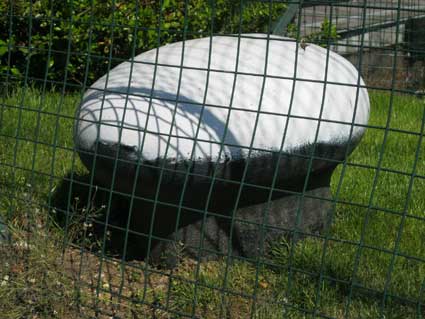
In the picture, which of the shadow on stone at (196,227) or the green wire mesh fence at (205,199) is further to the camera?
the shadow on stone at (196,227)

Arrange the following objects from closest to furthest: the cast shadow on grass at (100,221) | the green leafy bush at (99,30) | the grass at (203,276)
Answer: the grass at (203,276) < the cast shadow on grass at (100,221) < the green leafy bush at (99,30)

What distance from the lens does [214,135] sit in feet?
11.6

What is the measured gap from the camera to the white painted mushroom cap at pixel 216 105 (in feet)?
11.5

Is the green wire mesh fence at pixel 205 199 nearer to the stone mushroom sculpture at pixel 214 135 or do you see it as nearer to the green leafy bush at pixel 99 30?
the stone mushroom sculpture at pixel 214 135

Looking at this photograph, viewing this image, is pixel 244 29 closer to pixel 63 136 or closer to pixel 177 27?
pixel 177 27

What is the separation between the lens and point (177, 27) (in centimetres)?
668

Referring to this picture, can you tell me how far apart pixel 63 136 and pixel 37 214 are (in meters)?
1.24

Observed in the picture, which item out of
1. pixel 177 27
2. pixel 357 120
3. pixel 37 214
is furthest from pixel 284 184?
pixel 177 27

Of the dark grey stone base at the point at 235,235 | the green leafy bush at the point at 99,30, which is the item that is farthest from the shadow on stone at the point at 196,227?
the green leafy bush at the point at 99,30

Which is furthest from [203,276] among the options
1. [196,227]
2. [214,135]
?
[214,135]

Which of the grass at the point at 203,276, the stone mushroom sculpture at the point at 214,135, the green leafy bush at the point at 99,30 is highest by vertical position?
the green leafy bush at the point at 99,30

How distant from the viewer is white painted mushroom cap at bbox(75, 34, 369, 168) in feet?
11.5

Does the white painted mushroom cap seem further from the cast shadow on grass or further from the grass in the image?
the cast shadow on grass

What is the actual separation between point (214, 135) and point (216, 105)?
162mm
